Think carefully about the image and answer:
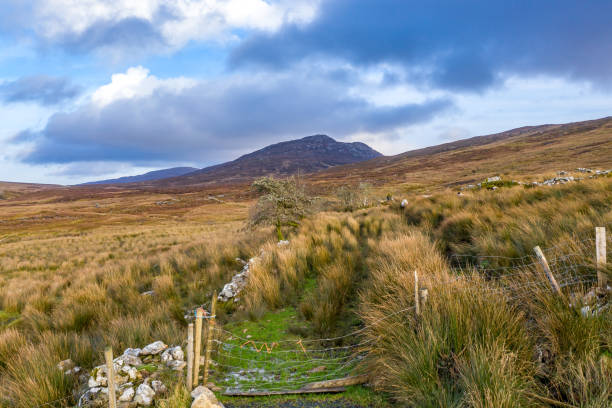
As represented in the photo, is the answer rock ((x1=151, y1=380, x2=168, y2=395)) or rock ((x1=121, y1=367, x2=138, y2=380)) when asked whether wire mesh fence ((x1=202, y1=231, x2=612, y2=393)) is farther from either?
rock ((x1=121, y1=367, x2=138, y2=380))

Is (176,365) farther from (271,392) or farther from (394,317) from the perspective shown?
(394,317)

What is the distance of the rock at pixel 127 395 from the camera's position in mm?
3352

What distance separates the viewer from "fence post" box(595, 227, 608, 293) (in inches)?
139

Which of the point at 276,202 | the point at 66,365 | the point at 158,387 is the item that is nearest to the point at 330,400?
the point at 158,387

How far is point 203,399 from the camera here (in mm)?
3291

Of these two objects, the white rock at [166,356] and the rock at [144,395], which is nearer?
the rock at [144,395]

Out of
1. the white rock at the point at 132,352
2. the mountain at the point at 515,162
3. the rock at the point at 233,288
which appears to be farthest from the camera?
the mountain at the point at 515,162

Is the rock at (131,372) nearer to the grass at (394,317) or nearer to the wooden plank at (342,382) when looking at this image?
the grass at (394,317)

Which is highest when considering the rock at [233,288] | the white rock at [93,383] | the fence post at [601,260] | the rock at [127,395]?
the fence post at [601,260]

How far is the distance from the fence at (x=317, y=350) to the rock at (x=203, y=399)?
18 centimetres

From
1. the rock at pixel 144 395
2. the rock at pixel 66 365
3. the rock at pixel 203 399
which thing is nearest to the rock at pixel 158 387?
the rock at pixel 144 395

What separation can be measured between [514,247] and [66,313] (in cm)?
956

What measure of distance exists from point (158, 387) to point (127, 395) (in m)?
0.32

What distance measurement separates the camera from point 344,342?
4820 mm
